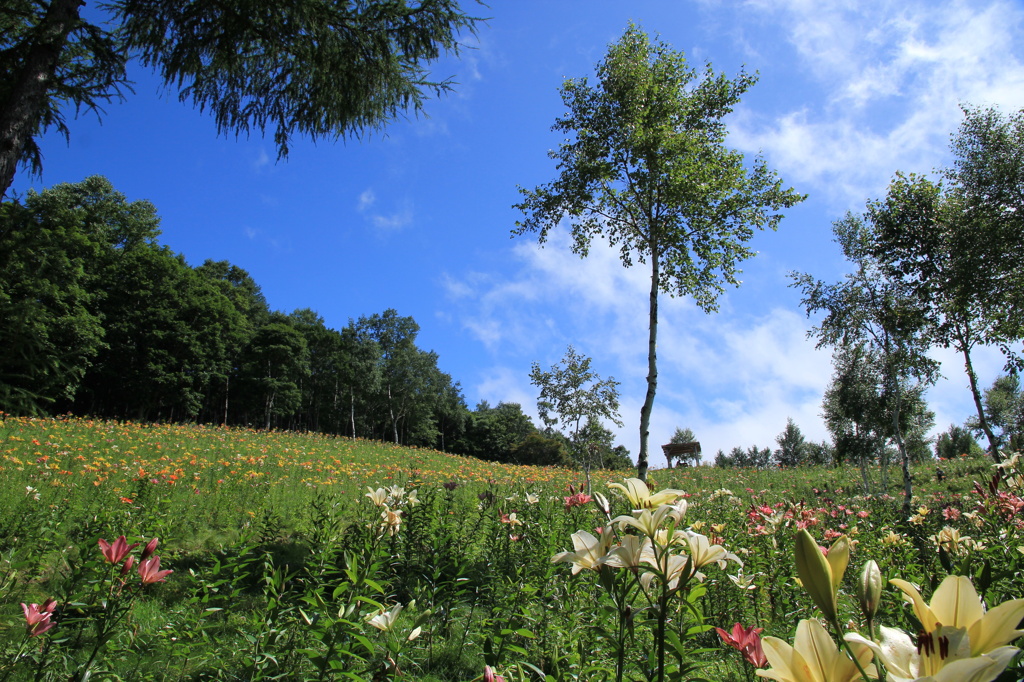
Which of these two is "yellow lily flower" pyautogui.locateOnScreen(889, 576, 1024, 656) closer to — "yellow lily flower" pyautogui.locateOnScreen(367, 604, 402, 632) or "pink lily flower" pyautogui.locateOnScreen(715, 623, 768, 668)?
"pink lily flower" pyautogui.locateOnScreen(715, 623, 768, 668)

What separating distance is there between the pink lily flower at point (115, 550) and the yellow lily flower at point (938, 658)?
2.16 metres

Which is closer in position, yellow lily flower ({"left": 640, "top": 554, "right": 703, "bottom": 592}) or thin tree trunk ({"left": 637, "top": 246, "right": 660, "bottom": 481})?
yellow lily flower ({"left": 640, "top": 554, "right": 703, "bottom": 592})

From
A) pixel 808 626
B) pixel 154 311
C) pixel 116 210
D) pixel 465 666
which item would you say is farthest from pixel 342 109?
pixel 116 210

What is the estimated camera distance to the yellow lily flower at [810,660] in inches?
21.5

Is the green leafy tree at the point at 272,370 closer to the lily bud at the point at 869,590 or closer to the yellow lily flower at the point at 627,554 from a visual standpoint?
the yellow lily flower at the point at 627,554

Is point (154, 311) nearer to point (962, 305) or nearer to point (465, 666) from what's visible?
point (465, 666)

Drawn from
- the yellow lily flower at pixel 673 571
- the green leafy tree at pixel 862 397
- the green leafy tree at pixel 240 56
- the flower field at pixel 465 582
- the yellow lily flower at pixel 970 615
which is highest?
the green leafy tree at pixel 240 56

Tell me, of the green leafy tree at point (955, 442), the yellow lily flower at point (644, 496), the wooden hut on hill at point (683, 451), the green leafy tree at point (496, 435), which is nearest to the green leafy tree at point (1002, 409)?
the green leafy tree at point (955, 442)

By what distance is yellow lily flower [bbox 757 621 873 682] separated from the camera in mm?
546

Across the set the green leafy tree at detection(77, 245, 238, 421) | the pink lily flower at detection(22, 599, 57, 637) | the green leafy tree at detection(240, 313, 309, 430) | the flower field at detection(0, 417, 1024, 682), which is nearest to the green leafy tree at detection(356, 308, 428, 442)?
the green leafy tree at detection(240, 313, 309, 430)

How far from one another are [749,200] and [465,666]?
926cm

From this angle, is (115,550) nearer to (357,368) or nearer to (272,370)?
(357,368)

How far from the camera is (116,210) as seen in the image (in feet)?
97.0

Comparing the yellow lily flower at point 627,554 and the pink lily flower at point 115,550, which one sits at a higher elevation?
the yellow lily flower at point 627,554
